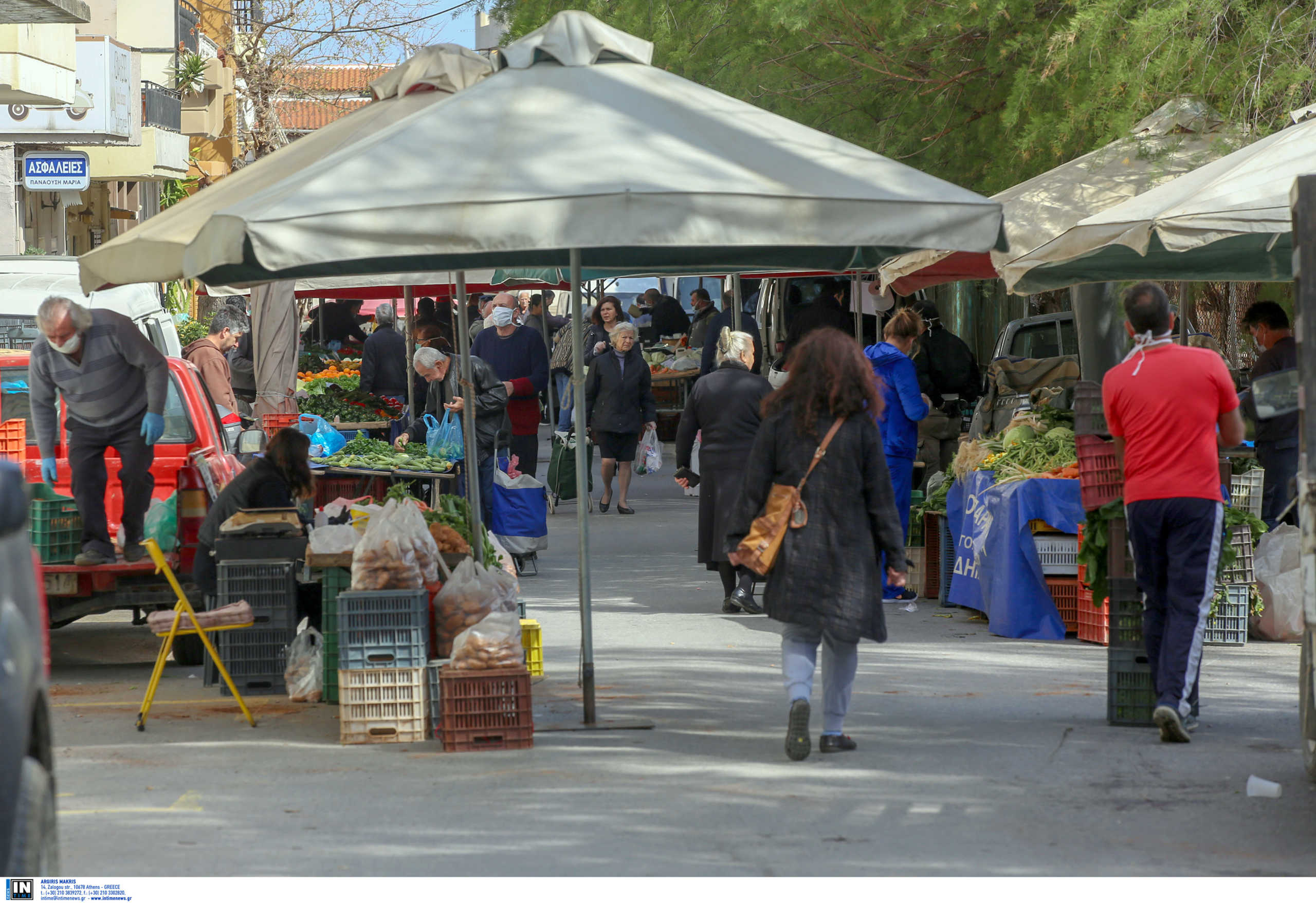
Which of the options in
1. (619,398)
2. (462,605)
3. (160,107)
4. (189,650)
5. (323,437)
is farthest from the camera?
(160,107)

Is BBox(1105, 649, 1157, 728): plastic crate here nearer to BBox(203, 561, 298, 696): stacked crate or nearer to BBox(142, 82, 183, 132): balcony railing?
BBox(203, 561, 298, 696): stacked crate

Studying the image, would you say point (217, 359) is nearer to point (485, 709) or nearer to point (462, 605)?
point (462, 605)

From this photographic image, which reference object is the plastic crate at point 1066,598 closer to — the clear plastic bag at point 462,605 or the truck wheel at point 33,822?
the clear plastic bag at point 462,605

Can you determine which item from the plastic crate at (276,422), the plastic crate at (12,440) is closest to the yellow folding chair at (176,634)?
the plastic crate at (12,440)

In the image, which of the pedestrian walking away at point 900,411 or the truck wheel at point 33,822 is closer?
the truck wheel at point 33,822

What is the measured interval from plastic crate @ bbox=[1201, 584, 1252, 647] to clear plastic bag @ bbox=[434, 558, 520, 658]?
4.44 metres

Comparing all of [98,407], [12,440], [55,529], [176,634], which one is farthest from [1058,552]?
[12,440]

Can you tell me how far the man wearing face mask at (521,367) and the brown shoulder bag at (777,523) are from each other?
8.07m

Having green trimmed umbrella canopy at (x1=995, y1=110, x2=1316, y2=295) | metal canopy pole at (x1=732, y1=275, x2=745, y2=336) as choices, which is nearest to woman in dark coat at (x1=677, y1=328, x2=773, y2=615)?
green trimmed umbrella canopy at (x1=995, y1=110, x2=1316, y2=295)

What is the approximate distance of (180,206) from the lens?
780cm

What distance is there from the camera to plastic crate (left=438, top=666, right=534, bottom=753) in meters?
6.88

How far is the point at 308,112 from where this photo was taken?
67625mm

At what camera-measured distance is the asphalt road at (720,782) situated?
5.29 m

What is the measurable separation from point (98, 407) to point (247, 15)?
42.1 meters
